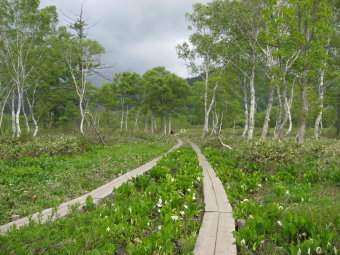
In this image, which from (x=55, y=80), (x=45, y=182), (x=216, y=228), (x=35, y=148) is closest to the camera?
(x=216, y=228)

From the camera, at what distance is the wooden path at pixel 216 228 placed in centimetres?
285

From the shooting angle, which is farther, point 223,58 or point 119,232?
point 223,58

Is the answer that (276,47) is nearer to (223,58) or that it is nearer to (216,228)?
(223,58)

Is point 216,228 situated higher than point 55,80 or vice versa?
point 55,80

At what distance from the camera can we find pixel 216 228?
3.46 m

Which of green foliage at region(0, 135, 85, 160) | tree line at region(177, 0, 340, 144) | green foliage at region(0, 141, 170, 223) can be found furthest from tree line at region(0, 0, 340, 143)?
green foliage at region(0, 141, 170, 223)

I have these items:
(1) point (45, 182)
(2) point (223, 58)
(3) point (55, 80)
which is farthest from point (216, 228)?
(3) point (55, 80)

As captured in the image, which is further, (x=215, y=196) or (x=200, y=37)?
(x=200, y=37)

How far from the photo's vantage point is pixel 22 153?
11.0 meters

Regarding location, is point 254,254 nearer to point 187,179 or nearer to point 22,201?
point 187,179

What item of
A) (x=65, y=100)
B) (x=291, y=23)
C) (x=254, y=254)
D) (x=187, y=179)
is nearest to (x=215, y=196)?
(x=187, y=179)

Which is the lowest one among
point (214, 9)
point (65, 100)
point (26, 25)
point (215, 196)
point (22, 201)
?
point (22, 201)

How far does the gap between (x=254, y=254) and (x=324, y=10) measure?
1253 cm

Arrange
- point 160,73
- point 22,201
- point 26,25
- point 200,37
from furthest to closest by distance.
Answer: point 160,73
point 200,37
point 26,25
point 22,201
